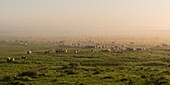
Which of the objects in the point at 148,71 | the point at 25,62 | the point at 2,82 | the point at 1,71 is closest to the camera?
the point at 2,82

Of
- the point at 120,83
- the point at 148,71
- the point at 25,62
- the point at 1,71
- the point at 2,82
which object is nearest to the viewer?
the point at 120,83

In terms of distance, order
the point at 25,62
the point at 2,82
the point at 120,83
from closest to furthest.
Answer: the point at 120,83, the point at 2,82, the point at 25,62

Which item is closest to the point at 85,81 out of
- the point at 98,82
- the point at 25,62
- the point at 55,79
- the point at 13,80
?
the point at 98,82

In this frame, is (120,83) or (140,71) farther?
(140,71)

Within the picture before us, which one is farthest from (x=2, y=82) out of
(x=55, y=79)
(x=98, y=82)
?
(x=98, y=82)

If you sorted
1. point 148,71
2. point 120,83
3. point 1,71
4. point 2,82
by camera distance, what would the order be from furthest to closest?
point 1,71 → point 148,71 → point 2,82 → point 120,83

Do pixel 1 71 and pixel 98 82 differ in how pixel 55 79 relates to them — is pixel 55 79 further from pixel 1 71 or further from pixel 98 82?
pixel 1 71

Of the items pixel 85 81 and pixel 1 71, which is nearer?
pixel 85 81

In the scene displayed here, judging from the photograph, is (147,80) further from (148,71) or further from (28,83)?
(28,83)
